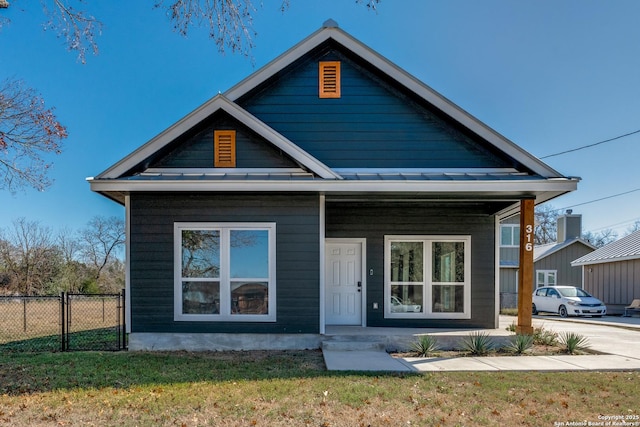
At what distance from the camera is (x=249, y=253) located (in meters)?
7.77

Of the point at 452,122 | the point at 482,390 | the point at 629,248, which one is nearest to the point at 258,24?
the point at 452,122

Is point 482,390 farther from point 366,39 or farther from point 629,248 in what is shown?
point 629,248

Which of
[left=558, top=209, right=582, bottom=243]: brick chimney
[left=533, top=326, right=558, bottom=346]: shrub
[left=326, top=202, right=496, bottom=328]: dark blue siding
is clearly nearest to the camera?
[left=533, top=326, right=558, bottom=346]: shrub

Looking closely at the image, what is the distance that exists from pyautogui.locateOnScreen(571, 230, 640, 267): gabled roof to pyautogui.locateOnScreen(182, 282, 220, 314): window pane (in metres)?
17.4

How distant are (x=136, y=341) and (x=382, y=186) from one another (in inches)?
211

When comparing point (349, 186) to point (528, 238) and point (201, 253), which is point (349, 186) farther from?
point (528, 238)

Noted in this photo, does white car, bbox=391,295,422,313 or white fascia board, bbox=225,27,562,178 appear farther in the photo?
white car, bbox=391,295,422,313

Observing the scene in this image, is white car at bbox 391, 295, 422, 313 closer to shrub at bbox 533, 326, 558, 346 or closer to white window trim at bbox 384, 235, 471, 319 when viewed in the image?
Result: white window trim at bbox 384, 235, 471, 319

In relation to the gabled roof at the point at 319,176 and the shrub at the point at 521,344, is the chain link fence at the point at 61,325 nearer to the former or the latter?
the gabled roof at the point at 319,176

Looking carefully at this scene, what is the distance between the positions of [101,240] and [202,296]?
87.2 ft

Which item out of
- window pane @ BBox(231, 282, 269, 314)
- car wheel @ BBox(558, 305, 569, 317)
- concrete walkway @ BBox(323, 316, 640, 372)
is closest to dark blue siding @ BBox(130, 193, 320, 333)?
window pane @ BBox(231, 282, 269, 314)

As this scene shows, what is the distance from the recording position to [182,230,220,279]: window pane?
7.74 m

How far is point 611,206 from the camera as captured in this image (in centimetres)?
3077

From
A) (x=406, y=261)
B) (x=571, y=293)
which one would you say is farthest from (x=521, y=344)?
(x=571, y=293)
